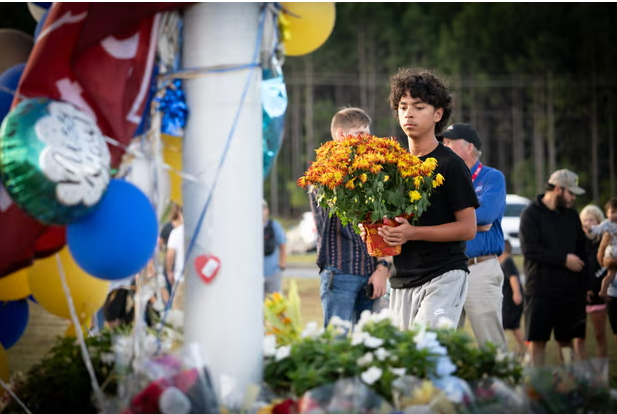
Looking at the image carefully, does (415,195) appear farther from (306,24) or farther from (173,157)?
(173,157)

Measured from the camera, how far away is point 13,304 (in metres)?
4.21

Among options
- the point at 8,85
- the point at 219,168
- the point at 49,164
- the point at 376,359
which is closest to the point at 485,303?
the point at 376,359

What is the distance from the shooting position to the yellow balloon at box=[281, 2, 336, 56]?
11.5 ft

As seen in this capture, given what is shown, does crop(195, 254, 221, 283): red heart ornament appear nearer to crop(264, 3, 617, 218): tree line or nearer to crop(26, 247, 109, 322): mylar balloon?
crop(26, 247, 109, 322): mylar balloon

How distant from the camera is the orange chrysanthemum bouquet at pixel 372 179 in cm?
399

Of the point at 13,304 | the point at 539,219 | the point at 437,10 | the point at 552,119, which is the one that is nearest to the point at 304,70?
the point at 437,10

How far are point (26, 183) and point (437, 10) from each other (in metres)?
37.8

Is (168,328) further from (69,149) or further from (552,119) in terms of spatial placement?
(552,119)

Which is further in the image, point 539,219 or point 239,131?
point 539,219

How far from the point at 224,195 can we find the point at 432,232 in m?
1.26

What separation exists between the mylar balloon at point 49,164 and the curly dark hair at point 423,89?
6.38 ft

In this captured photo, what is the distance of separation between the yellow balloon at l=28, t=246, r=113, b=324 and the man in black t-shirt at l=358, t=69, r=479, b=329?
4.43 ft

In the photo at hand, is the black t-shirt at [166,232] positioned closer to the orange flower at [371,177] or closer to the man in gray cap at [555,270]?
the man in gray cap at [555,270]

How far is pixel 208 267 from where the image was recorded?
3.25 meters
